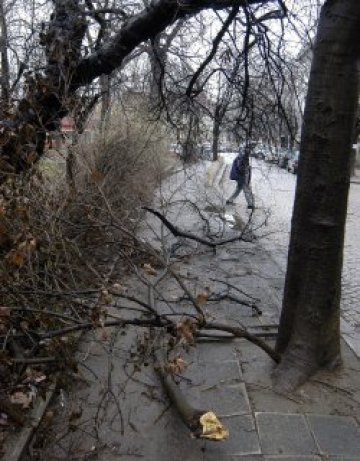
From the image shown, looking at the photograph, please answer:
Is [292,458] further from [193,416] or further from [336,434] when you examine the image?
[193,416]

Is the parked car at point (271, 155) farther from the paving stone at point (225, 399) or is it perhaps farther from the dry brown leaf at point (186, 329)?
the dry brown leaf at point (186, 329)

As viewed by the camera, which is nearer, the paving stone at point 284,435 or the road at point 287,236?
the paving stone at point 284,435

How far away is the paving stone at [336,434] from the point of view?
3943mm

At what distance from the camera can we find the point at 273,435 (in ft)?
13.6

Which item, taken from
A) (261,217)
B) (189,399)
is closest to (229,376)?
(189,399)

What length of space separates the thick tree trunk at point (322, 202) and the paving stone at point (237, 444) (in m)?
0.61

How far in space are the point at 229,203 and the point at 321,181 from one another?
1167cm

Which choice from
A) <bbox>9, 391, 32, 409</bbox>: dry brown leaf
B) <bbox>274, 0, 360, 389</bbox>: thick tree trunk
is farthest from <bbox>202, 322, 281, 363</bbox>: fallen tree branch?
<bbox>9, 391, 32, 409</bbox>: dry brown leaf

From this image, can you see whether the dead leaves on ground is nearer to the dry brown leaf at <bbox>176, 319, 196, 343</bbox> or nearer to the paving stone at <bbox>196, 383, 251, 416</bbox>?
the dry brown leaf at <bbox>176, 319, 196, 343</bbox>

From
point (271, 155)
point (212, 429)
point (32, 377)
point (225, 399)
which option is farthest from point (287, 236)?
point (32, 377)

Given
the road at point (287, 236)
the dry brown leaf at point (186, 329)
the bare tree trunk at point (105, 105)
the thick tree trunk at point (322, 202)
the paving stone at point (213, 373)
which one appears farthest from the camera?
the bare tree trunk at point (105, 105)

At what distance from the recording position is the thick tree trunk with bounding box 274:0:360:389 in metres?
4.42

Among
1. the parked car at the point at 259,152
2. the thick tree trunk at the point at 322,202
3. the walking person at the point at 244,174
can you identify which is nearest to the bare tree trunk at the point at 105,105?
the walking person at the point at 244,174

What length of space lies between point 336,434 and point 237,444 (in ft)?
2.41
